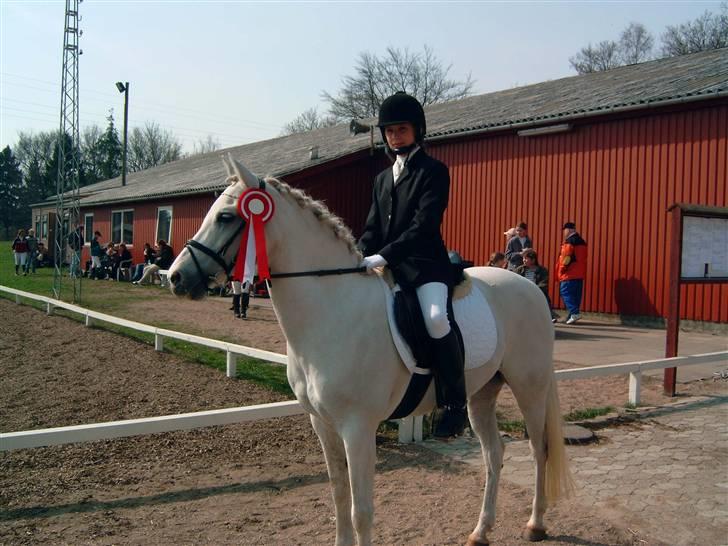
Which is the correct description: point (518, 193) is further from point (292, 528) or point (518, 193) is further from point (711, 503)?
point (292, 528)

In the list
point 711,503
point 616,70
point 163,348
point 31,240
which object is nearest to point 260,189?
point 711,503

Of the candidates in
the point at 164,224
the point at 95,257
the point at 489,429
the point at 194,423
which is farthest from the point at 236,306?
the point at 95,257

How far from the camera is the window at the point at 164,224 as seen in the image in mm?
25781

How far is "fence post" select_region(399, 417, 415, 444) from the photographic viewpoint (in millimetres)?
5855

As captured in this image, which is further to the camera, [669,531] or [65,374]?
[65,374]

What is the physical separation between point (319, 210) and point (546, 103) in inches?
583

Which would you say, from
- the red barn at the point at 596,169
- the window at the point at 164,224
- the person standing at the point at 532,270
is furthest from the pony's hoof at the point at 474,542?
the window at the point at 164,224

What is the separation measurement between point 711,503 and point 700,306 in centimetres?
933

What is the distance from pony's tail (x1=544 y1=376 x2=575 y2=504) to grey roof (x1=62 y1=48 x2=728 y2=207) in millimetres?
5235

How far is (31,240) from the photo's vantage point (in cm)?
2842

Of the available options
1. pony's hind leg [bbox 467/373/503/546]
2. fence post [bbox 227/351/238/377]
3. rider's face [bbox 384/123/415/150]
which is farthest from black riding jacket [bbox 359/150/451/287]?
fence post [bbox 227/351/238/377]

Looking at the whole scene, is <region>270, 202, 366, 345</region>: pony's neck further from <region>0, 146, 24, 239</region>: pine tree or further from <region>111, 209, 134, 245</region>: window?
<region>0, 146, 24, 239</region>: pine tree

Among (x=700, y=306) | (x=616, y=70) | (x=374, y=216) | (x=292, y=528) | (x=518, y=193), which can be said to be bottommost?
(x=292, y=528)

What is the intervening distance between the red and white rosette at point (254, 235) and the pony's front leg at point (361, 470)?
37.2 inches
